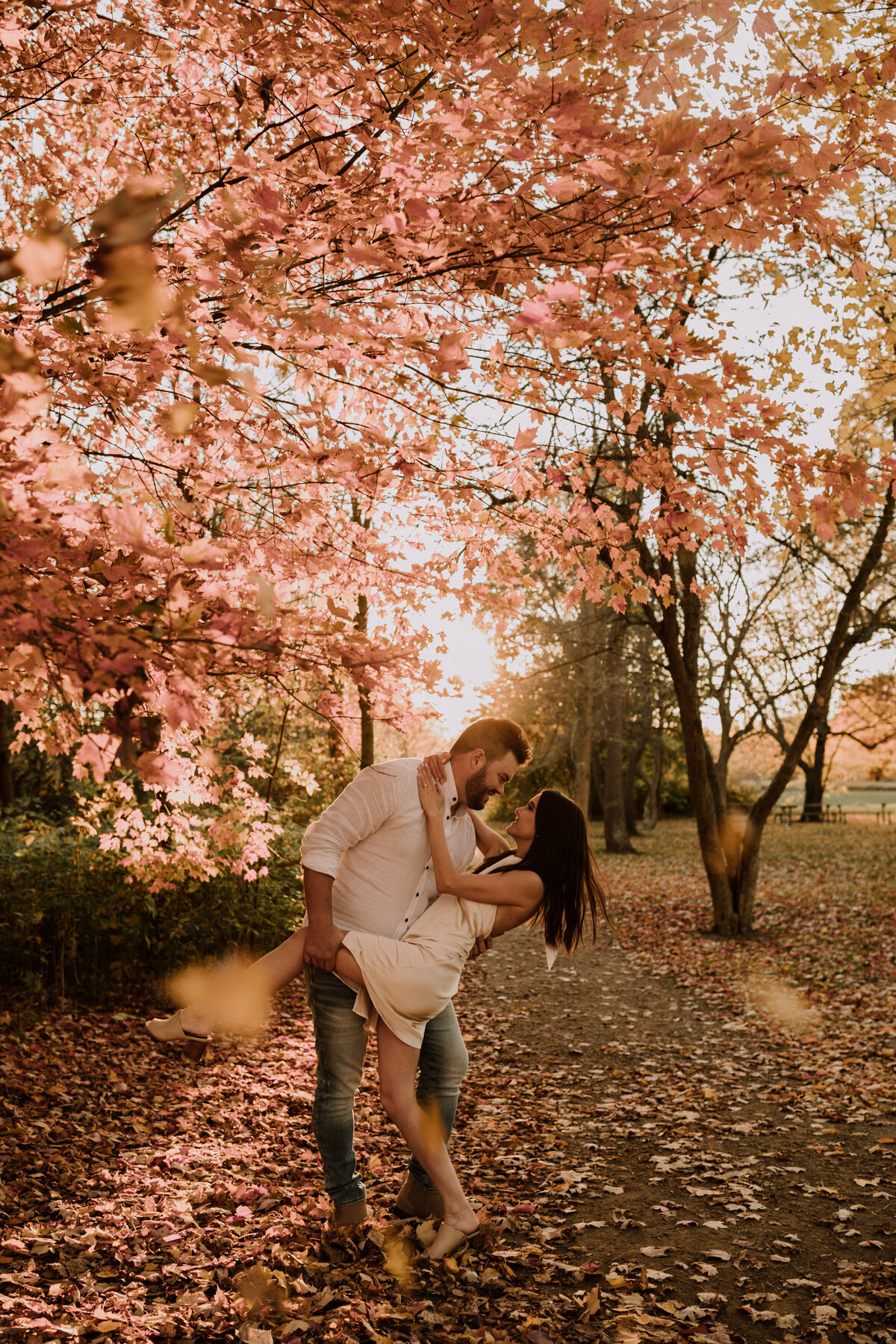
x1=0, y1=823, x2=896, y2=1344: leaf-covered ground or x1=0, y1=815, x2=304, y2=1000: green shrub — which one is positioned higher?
x1=0, y1=815, x2=304, y2=1000: green shrub

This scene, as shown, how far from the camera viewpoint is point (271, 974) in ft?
11.9

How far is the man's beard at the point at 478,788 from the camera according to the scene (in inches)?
149

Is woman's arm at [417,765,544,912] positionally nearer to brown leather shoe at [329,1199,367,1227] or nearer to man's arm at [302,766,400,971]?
man's arm at [302,766,400,971]

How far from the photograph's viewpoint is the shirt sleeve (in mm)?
3541

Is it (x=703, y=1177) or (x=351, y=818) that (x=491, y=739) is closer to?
(x=351, y=818)

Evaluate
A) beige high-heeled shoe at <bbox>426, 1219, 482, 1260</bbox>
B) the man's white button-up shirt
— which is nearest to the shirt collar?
the man's white button-up shirt

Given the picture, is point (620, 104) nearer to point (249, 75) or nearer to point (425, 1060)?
point (249, 75)

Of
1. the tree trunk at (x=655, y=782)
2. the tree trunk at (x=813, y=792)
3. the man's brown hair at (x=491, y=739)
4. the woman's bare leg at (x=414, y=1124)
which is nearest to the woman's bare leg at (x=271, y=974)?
the woman's bare leg at (x=414, y=1124)

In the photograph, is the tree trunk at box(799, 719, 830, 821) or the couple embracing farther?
the tree trunk at box(799, 719, 830, 821)

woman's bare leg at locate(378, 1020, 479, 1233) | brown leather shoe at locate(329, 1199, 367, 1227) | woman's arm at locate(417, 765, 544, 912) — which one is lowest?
brown leather shoe at locate(329, 1199, 367, 1227)

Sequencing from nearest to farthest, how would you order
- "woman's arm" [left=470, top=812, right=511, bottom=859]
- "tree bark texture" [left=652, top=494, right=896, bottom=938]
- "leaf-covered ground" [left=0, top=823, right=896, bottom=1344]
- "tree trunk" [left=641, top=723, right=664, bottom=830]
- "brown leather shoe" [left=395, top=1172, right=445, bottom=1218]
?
"leaf-covered ground" [left=0, top=823, right=896, bottom=1344] → "brown leather shoe" [left=395, top=1172, right=445, bottom=1218] → "woman's arm" [left=470, top=812, right=511, bottom=859] → "tree bark texture" [left=652, top=494, right=896, bottom=938] → "tree trunk" [left=641, top=723, right=664, bottom=830]

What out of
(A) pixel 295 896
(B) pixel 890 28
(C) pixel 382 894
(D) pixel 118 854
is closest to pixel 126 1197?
(C) pixel 382 894

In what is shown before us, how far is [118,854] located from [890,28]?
8156mm

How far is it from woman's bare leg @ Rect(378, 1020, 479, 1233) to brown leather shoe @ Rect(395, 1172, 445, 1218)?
315mm
